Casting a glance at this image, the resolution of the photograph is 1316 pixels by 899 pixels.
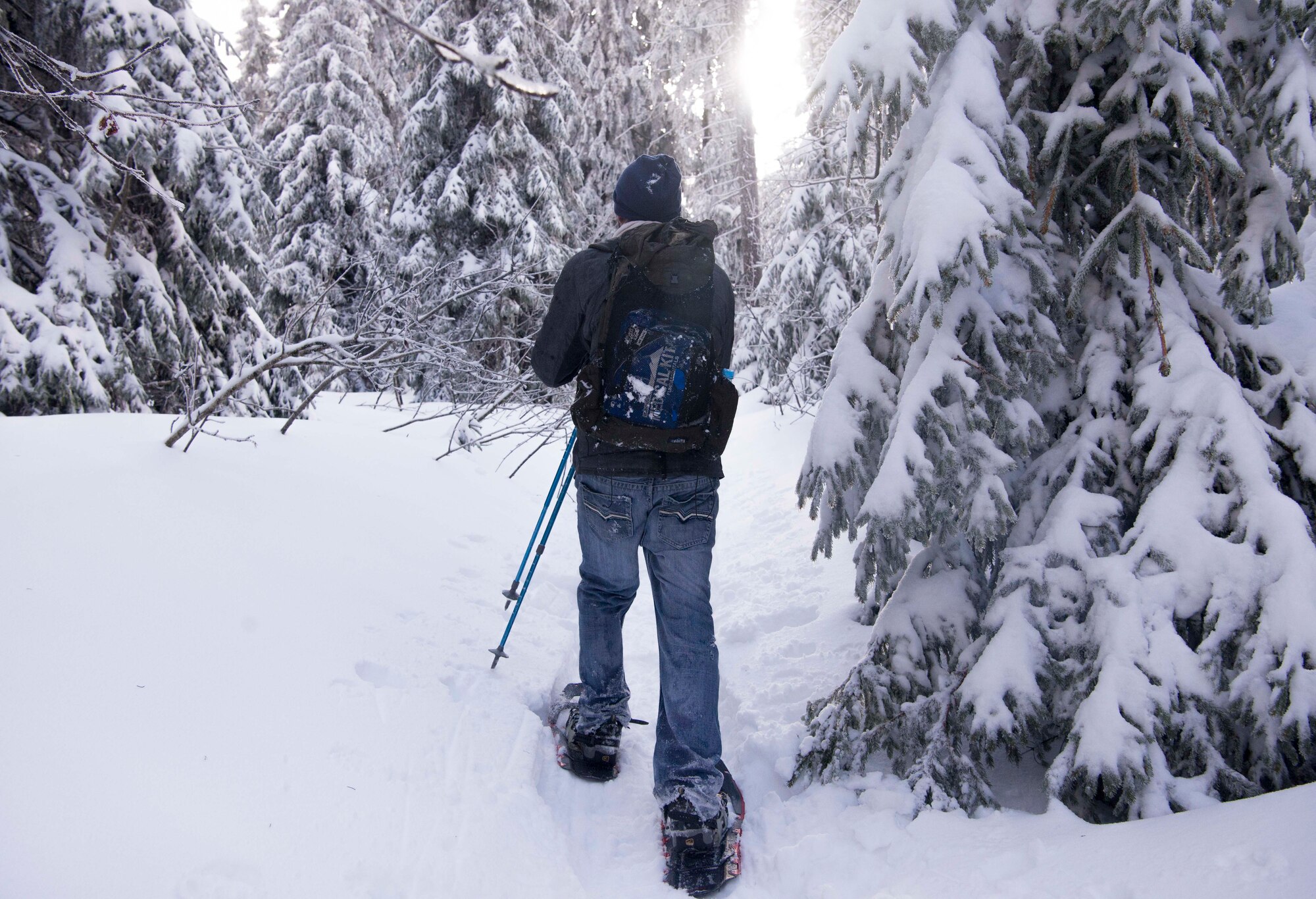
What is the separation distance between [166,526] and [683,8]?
42.0 feet

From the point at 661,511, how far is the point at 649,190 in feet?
3.91

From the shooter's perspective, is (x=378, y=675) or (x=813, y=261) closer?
(x=378, y=675)

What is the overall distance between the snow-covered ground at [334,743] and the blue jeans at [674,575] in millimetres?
360

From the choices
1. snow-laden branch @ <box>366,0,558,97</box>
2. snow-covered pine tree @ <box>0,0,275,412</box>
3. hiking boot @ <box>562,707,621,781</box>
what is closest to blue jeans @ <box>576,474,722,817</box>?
hiking boot @ <box>562,707,621,781</box>

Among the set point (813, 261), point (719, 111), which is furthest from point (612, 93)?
point (813, 261)

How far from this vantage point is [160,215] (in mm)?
6906

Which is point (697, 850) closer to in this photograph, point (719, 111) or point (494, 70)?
point (494, 70)

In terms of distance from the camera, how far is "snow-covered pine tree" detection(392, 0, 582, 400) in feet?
44.6

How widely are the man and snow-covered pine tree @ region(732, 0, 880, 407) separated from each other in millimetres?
6113

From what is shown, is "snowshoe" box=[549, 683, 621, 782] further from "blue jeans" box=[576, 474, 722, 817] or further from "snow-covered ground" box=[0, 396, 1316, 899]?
"blue jeans" box=[576, 474, 722, 817]

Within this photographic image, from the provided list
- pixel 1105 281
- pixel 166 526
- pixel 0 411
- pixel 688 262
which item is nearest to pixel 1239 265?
pixel 1105 281

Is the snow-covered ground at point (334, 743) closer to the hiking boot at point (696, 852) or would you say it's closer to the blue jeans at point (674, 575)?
the hiking boot at point (696, 852)

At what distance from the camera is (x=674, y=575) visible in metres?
2.71

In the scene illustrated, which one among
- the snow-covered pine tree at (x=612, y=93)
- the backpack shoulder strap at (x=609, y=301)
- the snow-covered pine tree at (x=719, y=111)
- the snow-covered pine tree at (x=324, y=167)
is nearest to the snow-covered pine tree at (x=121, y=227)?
the backpack shoulder strap at (x=609, y=301)
